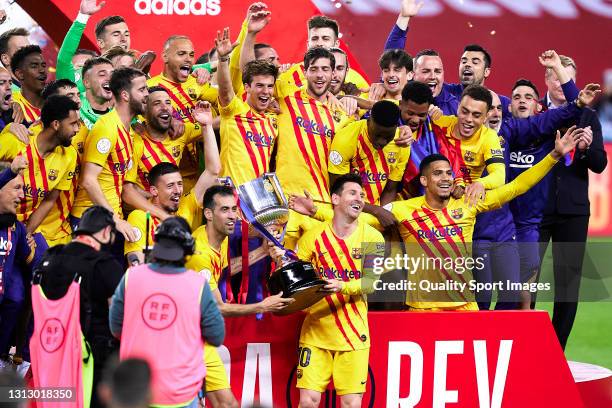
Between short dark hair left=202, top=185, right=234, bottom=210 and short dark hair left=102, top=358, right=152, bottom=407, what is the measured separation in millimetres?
3354

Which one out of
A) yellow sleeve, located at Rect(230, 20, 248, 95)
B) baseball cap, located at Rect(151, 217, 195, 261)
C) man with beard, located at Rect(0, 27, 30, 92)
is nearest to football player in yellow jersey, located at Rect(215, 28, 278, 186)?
yellow sleeve, located at Rect(230, 20, 248, 95)

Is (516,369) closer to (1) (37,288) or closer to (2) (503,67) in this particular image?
(1) (37,288)

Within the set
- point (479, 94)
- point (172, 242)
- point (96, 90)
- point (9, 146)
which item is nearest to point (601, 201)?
point (479, 94)

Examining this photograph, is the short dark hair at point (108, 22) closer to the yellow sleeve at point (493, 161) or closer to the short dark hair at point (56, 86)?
the short dark hair at point (56, 86)

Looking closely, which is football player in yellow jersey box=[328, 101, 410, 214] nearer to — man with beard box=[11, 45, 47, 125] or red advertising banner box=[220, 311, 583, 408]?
red advertising banner box=[220, 311, 583, 408]

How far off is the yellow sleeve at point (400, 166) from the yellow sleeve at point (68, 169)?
2.26 metres

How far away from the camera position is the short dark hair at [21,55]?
9680mm

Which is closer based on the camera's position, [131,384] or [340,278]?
[131,384]

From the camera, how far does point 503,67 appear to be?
51.6ft

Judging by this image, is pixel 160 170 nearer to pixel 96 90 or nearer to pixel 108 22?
pixel 96 90

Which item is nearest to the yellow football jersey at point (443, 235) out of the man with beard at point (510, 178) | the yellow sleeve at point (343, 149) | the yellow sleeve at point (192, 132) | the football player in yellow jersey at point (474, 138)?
the football player in yellow jersey at point (474, 138)

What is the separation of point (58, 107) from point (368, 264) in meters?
2.31

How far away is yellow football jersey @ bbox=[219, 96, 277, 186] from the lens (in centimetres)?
920

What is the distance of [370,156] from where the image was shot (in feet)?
30.7
